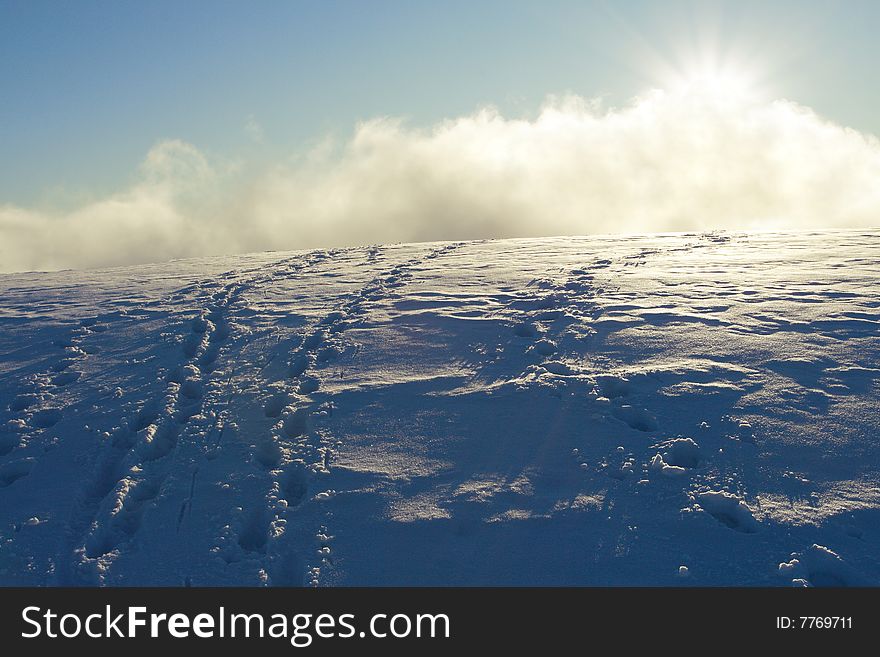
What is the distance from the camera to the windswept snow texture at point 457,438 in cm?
412

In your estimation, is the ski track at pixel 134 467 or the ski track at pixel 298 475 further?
the ski track at pixel 134 467

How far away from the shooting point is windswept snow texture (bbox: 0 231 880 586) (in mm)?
4121

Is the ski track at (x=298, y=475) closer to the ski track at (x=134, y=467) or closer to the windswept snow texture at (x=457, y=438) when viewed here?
the windswept snow texture at (x=457, y=438)

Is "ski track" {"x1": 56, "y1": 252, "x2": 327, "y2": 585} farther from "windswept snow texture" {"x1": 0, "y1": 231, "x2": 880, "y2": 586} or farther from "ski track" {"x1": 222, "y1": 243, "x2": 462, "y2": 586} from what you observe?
"ski track" {"x1": 222, "y1": 243, "x2": 462, "y2": 586}

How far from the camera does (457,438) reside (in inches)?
215

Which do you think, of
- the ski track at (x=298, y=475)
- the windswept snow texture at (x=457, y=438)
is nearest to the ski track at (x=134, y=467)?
the windswept snow texture at (x=457, y=438)

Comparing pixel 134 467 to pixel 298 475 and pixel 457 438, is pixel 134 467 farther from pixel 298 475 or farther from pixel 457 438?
pixel 457 438

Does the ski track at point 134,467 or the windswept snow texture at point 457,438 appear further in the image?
the ski track at point 134,467

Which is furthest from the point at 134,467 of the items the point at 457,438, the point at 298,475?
the point at 457,438

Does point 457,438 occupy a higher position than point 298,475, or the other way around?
point 457,438

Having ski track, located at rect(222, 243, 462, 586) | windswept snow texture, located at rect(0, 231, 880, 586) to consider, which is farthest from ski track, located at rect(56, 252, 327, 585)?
ski track, located at rect(222, 243, 462, 586)

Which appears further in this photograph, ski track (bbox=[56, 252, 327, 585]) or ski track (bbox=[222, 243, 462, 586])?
ski track (bbox=[56, 252, 327, 585])

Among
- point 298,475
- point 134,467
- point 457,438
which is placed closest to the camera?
point 298,475
